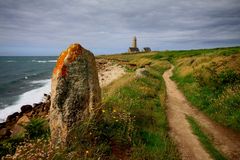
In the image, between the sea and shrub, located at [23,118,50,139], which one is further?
the sea

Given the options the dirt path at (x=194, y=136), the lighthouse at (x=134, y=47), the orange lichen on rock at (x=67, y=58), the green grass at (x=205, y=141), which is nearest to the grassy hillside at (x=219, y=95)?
the dirt path at (x=194, y=136)

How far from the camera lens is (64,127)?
7480 millimetres

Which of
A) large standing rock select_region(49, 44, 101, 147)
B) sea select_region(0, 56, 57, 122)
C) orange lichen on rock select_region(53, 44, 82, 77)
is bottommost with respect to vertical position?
sea select_region(0, 56, 57, 122)

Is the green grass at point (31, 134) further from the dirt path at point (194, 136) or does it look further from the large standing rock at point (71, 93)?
the dirt path at point (194, 136)

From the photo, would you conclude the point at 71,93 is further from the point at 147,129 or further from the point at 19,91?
the point at 19,91

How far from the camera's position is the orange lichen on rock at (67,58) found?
7938 millimetres

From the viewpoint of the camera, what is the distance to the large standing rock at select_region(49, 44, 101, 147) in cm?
752

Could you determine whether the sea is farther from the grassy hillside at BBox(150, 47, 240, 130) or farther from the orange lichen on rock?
the grassy hillside at BBox(150, 47, 240, 130)

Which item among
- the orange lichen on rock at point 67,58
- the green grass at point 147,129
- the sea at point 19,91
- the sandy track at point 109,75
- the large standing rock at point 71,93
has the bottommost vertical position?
the sea at point 19,91

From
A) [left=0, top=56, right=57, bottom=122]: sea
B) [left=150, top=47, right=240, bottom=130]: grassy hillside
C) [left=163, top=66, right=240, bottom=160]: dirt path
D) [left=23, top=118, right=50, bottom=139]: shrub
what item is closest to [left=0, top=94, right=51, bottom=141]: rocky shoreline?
[left=0, top=56, right=57, bottom=122]: sea

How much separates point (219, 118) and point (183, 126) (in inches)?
89.6

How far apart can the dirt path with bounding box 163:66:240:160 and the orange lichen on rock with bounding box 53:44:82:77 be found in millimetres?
4979

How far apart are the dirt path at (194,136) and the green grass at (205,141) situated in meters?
0.18

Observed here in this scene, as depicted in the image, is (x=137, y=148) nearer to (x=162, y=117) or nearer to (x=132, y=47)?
(x=162, y=117)
